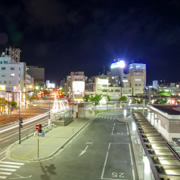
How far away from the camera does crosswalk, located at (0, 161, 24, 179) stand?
16281mm

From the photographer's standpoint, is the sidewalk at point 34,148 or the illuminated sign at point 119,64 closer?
the sidewalk at point 34,148

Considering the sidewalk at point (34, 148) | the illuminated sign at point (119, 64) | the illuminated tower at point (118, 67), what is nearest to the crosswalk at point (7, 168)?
the sidewalk at point (34, 148)

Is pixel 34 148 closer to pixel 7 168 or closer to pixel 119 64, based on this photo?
pixel 7 168

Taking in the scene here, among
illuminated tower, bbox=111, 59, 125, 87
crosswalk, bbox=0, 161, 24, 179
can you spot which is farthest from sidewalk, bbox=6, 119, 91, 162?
illuminated tower, bbox=111, 59, 125, 87

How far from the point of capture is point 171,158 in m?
14.7

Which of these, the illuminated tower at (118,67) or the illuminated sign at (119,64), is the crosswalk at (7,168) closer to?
the illuminated tower at (118,67)

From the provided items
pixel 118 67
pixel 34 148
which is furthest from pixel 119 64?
pixel 34 148

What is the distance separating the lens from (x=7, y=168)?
17.5 metres

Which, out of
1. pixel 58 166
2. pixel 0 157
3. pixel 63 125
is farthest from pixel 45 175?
pixel 63 125

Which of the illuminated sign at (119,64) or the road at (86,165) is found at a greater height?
the illuminated sign at (119,64)

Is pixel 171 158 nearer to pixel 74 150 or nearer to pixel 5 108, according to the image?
pixel 74 150

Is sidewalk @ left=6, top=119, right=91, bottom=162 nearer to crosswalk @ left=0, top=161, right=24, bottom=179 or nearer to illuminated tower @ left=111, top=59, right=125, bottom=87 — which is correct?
crosswalk @ left=0, top=161, right=24, bottom=179

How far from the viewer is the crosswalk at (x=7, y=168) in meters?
16.3

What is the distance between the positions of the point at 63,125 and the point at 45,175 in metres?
23.8
